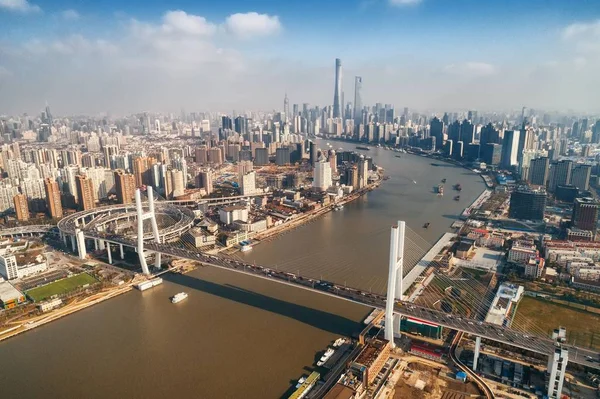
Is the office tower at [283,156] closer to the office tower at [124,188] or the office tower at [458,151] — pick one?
the office tower at [124,188]

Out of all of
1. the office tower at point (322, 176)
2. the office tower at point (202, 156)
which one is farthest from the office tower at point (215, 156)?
the office tower at point (322, 176)

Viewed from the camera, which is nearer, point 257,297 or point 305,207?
point 257,297

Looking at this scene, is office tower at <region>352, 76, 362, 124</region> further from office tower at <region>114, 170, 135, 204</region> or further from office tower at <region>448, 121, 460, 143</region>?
office tower at <region>114, 170, 135, 204</region>

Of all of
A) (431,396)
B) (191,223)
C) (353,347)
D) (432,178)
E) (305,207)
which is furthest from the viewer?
(432,178)

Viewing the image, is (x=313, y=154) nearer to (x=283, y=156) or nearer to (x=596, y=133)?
(x=283, y=156)

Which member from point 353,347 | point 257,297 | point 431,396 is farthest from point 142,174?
point 431,396

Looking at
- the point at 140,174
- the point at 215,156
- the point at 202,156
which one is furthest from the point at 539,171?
the point at 202,156

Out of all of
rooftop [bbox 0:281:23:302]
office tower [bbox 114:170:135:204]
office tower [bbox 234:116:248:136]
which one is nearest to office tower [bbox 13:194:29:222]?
office tower [bbox 114:170:135:204]

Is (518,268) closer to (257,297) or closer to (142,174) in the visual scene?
(257,297)
